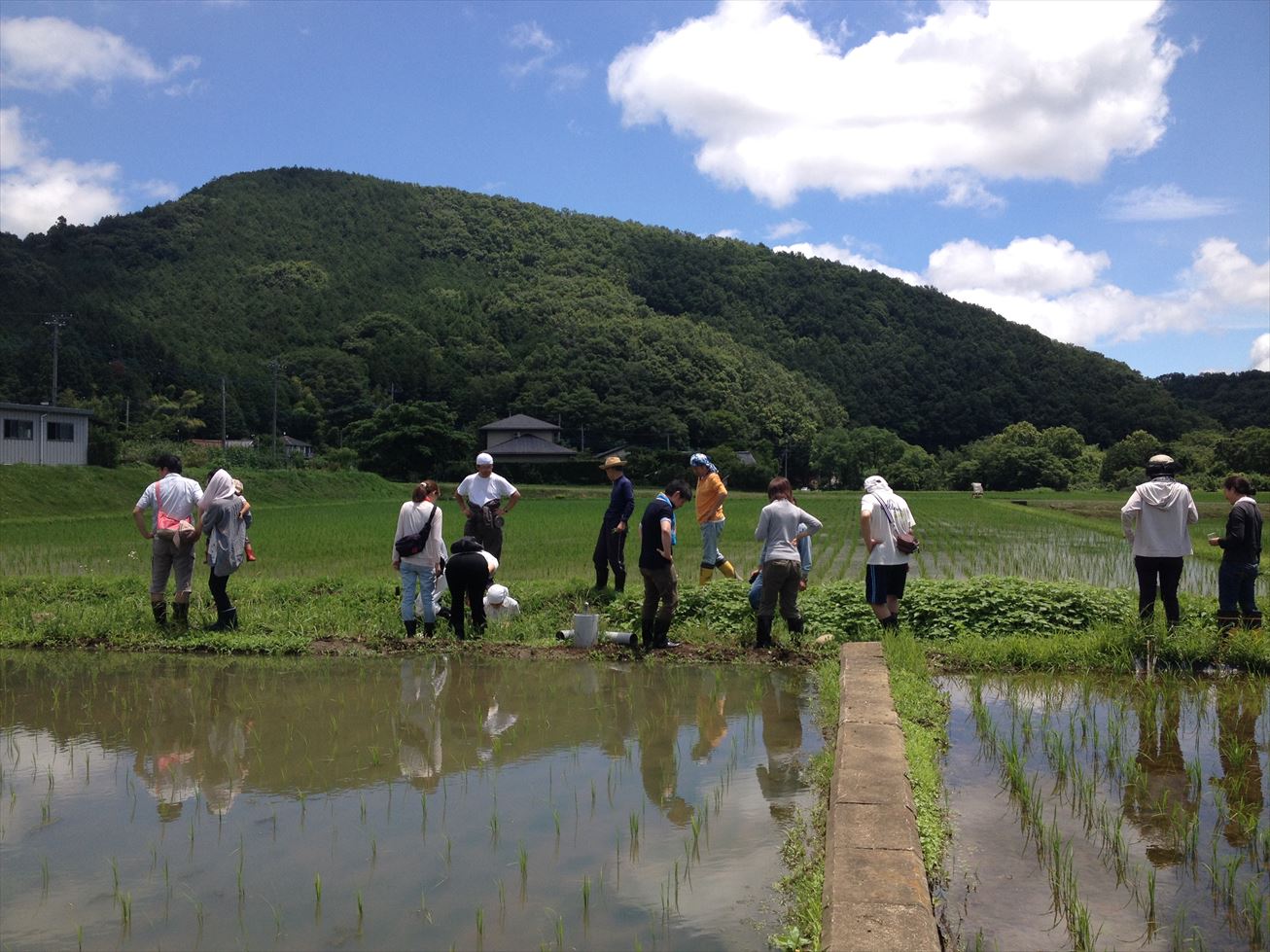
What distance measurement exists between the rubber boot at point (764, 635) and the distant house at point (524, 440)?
193 ft

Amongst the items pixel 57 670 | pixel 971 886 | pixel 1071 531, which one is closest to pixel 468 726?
pixel 971 886

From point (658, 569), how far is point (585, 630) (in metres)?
1.06

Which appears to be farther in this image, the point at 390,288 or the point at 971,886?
the point at 390,288

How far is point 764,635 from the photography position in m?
8.49

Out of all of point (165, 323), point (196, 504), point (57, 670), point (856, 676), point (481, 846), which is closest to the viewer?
point (481, 846)

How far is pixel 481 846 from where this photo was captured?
419cm

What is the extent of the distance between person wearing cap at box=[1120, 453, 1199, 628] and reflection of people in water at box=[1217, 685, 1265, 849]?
1.12 meters

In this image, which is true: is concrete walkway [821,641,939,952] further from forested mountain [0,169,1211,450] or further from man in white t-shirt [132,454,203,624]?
forested mountain [0,169,1211,450]

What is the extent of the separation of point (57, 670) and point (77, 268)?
8827 centimetres

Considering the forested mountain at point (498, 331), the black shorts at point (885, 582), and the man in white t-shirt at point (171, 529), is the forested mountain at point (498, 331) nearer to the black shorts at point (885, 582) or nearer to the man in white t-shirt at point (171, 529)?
the man in white t-shirt at point (171, 529)

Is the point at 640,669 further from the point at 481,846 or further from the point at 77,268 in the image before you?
the point at 77,268

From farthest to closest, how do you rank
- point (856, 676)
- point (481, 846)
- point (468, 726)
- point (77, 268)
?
point (77, 268) → point (856, 676) → point (468, 726) → point (481, 846)

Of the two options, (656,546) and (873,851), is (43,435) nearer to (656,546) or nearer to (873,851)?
(656,546)

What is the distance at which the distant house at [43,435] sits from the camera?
3347 centimetres
